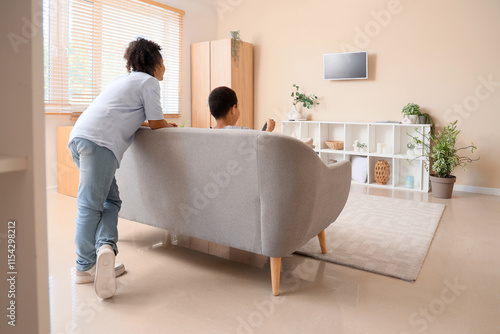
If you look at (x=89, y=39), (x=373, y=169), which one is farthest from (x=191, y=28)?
(x=373, y=169)

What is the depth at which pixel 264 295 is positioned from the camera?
191cm

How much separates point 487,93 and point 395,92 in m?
0.99

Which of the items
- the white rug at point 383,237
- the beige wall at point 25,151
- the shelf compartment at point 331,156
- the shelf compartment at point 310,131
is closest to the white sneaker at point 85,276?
the white rug at point 383,237

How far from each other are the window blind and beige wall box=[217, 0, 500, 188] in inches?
57.6

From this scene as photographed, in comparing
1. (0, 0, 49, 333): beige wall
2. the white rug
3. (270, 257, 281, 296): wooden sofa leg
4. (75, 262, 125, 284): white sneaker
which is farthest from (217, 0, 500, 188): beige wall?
(0, 0, 49, 333): beige wall

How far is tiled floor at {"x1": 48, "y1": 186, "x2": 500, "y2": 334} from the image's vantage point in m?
1.62

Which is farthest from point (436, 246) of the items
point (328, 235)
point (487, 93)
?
point (487, 93)

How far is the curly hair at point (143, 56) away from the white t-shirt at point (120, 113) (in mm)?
86

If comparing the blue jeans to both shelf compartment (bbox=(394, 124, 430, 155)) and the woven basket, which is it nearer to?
the woven basket

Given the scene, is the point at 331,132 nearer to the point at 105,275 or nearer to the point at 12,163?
the point at 105,275

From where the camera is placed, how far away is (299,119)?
5.52 m

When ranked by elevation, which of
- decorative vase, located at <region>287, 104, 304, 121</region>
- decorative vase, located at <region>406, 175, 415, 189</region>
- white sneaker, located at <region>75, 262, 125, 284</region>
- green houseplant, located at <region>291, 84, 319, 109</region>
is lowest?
white sneaker, located at <region>75, 262, 125, 284</region>

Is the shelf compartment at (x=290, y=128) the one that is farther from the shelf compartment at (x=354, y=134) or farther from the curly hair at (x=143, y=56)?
the curly hair at (x=143, y=56)

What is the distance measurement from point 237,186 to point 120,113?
704 millimetres
